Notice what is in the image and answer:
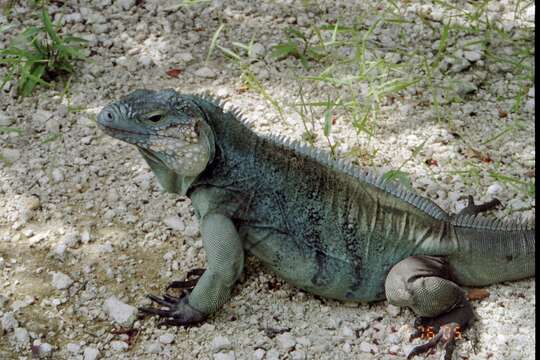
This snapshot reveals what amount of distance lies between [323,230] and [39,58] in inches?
123

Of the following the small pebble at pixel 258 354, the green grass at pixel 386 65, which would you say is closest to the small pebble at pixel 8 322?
the small pebble at pixel 258 354

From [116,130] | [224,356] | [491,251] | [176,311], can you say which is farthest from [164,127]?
[491,251]

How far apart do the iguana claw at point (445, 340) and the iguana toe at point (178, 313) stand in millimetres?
1266

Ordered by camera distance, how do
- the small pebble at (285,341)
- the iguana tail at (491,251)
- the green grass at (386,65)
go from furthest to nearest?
the green grass at (386,65) → the iguana tail at (491,251) → the small pebble at (285,341)

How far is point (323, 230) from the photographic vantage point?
201 inches

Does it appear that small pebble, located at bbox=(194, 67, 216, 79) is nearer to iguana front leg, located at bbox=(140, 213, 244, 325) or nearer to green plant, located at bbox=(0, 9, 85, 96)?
green plant, located at bbox=(0, 9, 85, 96)

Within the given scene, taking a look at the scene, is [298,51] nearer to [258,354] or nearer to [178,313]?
[178,313]

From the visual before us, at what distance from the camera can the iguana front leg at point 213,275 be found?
16.0 feet

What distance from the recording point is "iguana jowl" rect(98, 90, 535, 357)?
498cm

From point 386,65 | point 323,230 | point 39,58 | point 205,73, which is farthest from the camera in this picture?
point 205,73

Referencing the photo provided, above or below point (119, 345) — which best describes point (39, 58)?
above

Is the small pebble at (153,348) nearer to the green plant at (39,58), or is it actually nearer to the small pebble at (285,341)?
the small pebble at (285,341)

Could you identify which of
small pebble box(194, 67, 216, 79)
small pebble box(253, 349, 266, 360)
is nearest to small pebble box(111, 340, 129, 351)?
small pebble box(253, 349, 266, 360)
